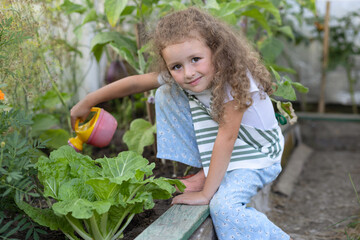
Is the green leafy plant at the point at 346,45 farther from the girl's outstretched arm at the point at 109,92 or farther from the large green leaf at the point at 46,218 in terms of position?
the large green leaf at the point at 46,218

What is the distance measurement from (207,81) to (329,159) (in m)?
→ 2.28

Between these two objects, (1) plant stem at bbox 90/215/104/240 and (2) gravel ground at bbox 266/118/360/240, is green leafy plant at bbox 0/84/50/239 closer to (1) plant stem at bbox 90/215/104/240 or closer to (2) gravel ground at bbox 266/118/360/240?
(1) plant stem at bbox 90/215/104/240

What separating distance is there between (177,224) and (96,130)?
67 cm

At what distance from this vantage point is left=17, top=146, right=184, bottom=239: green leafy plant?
140 centimetres

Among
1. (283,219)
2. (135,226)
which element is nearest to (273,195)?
(283,219)

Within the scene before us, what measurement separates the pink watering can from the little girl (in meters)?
0.06

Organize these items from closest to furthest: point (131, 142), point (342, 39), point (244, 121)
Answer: point (244, 121)
point (131, 142)
point (342, 39)

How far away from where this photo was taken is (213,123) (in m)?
1.88

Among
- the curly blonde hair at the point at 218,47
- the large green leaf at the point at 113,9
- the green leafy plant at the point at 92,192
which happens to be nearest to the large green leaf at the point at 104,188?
the green leafy plant at the point at 92,192

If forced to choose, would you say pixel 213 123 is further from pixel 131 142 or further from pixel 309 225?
pixel 309 225

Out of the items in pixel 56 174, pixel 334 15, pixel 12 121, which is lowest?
pixel 334 15

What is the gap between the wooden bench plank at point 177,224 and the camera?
141 centimetres

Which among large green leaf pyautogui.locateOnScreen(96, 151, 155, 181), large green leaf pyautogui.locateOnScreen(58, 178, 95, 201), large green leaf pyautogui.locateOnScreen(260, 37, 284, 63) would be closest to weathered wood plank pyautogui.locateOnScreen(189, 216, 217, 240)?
large green leaf pyautogui.locateOnScreen(96, 151, 155, 181)

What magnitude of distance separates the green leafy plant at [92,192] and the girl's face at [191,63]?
1.17 ft
